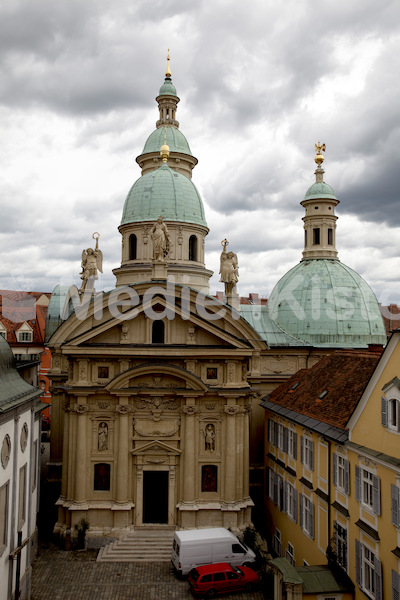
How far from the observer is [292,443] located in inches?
1280

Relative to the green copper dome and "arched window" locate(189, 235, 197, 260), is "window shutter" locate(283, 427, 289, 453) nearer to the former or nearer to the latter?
the green copper dome

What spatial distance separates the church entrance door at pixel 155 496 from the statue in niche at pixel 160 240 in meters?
14.4

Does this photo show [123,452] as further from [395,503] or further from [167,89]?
[167,89]

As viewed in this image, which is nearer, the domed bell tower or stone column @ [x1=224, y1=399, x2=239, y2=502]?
stone column @ [x1=224, y1=399, x2=239, y2=502]

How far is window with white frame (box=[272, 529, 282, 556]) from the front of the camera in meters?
33.5

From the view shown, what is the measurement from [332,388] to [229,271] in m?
12.2

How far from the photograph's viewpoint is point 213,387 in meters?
35.4

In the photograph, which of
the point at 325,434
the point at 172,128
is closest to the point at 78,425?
the point at 325,434

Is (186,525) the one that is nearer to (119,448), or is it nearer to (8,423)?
(119,448)

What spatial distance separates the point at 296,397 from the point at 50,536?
730 inches

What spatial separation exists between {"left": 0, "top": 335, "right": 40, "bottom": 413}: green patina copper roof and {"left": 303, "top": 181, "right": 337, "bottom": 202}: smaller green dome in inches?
1359

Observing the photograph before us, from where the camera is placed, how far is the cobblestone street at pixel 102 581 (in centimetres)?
→ 2816

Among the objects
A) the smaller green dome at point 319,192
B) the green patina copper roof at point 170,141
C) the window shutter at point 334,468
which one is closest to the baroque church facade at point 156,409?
the window shutter at point 334,468

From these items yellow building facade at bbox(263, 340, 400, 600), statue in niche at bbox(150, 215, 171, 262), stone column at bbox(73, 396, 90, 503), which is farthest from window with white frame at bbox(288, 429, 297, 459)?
statue in niche at bbox(150, 215, 171, 262)
